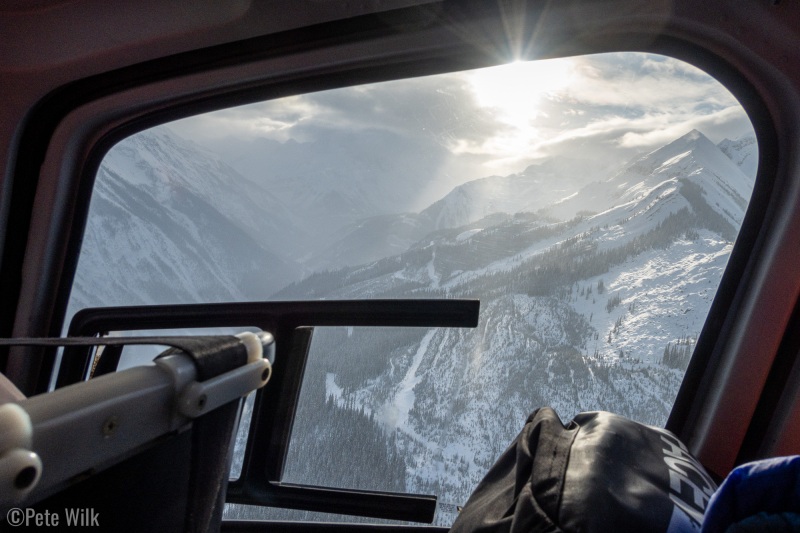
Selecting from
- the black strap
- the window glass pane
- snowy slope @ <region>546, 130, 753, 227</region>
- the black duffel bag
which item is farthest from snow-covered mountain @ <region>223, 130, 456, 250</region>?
the black strap

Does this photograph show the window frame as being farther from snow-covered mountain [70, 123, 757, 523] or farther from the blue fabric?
the blue fabric

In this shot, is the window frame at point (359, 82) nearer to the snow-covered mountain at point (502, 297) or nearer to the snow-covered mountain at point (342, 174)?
the snow-covered mountain at point (502, 297)

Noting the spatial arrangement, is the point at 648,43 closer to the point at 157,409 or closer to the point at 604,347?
the point at 604,347

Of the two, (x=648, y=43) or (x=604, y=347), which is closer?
(x=648, y=43)

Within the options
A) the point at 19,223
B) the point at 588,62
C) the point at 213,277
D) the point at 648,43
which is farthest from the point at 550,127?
the point at 19,223

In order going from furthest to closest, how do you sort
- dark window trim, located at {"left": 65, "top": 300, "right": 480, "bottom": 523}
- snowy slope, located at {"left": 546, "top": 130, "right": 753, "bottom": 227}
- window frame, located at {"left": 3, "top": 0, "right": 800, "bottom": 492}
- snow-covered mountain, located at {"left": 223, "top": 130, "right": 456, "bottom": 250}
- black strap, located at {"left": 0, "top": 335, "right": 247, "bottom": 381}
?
snow-covered mountain, located at {"left": 223, "top": 130, "right": 456, "bottom": 250} → dark window trim, located at {"left": 65, "top": 300, "right": 480, "bottom": 523} → snowy slope, located at {"left": 546, "top": 130, "right": 753, "bottom": 227} → window frame, located at {"left": 3, "top": 0, "right": 800, "bottom": 492} → black strap, located at {"left": 0, "top": 335, "right": 247, "bottom": 381}
